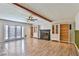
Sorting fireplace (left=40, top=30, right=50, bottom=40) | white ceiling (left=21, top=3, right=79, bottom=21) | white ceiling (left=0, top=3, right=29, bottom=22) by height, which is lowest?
fireplace (left=40, top=30, right=50, bottom=40)

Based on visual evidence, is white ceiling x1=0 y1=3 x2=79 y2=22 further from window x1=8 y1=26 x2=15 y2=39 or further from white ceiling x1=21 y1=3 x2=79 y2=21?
window x1=8 y1=26 x2=15 y2=39

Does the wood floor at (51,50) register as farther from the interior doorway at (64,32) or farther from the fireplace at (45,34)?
the fireplace at (45,34)

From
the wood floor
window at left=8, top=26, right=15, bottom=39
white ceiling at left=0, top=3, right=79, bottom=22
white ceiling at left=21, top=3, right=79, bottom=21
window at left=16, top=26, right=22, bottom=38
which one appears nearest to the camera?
white ceiling at left=21, top=3, right=79, bottom=21

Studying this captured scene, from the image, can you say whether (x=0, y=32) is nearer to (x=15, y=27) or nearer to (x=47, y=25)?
(x=15, y=27)

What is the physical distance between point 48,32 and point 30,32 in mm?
2088

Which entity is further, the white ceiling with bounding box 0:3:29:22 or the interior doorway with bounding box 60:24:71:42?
the interior doorway with bounding box 60:24:71:42

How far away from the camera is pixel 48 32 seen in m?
12.3

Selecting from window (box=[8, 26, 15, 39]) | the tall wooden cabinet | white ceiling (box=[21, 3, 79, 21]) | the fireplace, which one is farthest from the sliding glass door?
white ceiling (box=[21, 3, 79, 21])

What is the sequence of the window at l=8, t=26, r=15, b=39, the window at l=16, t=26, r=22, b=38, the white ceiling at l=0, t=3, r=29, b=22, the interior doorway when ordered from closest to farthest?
the white ceiling at l=0, t=3, r=29, b=22, the interior doorway, the window at l=8, t=26, r=15, b=39, the window at l=16, t=26, r=22, b=38

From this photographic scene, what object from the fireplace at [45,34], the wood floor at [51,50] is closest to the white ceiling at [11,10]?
the wood floor at [51,50]

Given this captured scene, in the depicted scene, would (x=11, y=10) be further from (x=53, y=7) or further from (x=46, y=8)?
(x=53, y=7)

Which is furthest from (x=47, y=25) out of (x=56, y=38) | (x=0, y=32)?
(x=0, y=32)

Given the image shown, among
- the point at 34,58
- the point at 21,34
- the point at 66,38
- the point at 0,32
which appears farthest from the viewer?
the point at 21,34

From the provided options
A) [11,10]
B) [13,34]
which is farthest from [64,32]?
[11,10]
